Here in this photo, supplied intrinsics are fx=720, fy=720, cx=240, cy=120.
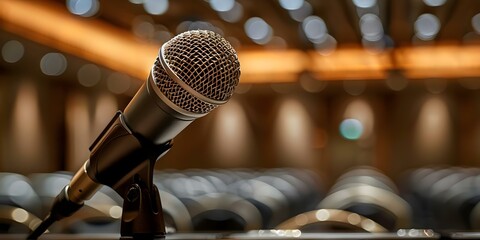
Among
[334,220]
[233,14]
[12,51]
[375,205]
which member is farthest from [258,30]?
[334,220]

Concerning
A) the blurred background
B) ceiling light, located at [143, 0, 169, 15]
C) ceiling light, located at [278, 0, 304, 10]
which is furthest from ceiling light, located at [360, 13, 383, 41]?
ceiling light, located at [143, 0, 169, 15]

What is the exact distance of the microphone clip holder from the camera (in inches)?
48.5

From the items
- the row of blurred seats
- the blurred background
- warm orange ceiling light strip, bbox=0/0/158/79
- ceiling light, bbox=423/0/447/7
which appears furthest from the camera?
the blurred background

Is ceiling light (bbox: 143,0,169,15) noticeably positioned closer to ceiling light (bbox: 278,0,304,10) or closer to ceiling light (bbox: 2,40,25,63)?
ceiling light (bbox: 278,0,304,10)

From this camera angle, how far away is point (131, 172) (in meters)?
1.26

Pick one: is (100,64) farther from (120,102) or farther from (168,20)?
(120,102)

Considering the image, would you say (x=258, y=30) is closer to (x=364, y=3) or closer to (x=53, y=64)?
(x=364, y=3)

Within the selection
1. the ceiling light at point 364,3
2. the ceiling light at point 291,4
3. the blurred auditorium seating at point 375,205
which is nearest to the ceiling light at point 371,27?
the ceiling light at point 364,3

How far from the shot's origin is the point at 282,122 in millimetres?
17422

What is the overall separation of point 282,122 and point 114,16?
251 inches

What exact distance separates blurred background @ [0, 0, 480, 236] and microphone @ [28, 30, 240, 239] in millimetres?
6740

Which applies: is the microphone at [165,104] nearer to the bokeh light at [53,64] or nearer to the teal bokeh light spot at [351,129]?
the bokeh light at [53,64]

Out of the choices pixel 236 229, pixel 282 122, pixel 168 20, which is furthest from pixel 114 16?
pixel 236 229

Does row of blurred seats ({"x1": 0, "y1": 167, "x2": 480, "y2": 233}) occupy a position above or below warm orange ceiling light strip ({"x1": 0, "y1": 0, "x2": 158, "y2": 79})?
below
